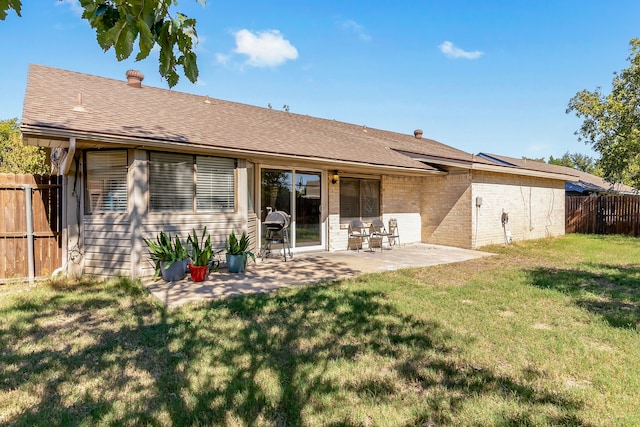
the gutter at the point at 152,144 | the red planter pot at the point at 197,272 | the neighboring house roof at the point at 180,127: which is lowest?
the red planter pot at the point at 197,272

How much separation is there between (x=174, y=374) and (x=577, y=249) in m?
12.1

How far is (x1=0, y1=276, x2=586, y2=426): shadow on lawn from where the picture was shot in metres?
2.47

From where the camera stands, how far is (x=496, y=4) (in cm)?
1070

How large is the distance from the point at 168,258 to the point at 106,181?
6.34 feet

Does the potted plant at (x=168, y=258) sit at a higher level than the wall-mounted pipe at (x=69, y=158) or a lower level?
lower

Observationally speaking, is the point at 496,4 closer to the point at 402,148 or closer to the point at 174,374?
the point at 402,148

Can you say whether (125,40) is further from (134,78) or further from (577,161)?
(577,161)

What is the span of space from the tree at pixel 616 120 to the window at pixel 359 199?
1402 cm

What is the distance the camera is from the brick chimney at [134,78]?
32.0 ft

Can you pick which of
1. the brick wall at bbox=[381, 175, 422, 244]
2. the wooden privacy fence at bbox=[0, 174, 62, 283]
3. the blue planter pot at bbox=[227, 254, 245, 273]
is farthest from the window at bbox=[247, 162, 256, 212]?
the brick wall at bbox=[381, 175, 422, 244]

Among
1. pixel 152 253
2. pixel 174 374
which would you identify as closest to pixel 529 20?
pixel 152 253

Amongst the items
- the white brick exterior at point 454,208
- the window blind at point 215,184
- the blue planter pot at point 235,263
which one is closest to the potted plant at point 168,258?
the blue planter pot at point 235,263

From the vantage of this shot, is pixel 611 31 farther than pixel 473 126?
No

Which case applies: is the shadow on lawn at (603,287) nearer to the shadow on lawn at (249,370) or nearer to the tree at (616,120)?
the shadow on lawn at (249,370)
